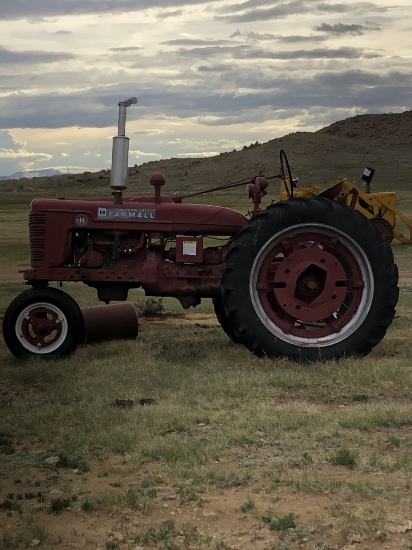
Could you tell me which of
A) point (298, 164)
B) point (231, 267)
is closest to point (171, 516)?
point (231, 267)

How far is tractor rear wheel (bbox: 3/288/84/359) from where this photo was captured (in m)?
8.55

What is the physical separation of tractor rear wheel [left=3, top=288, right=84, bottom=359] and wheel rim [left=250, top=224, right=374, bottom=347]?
6.03 ft

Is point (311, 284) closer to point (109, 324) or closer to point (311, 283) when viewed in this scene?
point (311, 283)

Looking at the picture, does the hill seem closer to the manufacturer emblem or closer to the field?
the manufacturer emblem

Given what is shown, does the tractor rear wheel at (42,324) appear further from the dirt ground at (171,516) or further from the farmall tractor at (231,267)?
the dirt ground at (171,516)

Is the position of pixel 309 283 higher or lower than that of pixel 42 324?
higher

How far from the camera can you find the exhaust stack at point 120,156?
8.81 metres

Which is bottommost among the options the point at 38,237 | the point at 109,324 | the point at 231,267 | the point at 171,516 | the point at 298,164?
the point at 171,516

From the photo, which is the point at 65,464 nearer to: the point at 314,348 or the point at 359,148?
the point at 314,348

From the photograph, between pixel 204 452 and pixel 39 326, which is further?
pixel 39 326

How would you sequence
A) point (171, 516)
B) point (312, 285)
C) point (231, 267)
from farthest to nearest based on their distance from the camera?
1. point (312, 285)
2. point (231, 267)
3. point (171, 516)

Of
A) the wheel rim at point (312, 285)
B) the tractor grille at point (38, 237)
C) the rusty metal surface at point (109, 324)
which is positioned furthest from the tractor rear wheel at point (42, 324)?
the wheel rim at point (312, 285)

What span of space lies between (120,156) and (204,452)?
4.30m

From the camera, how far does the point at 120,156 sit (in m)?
8.84
